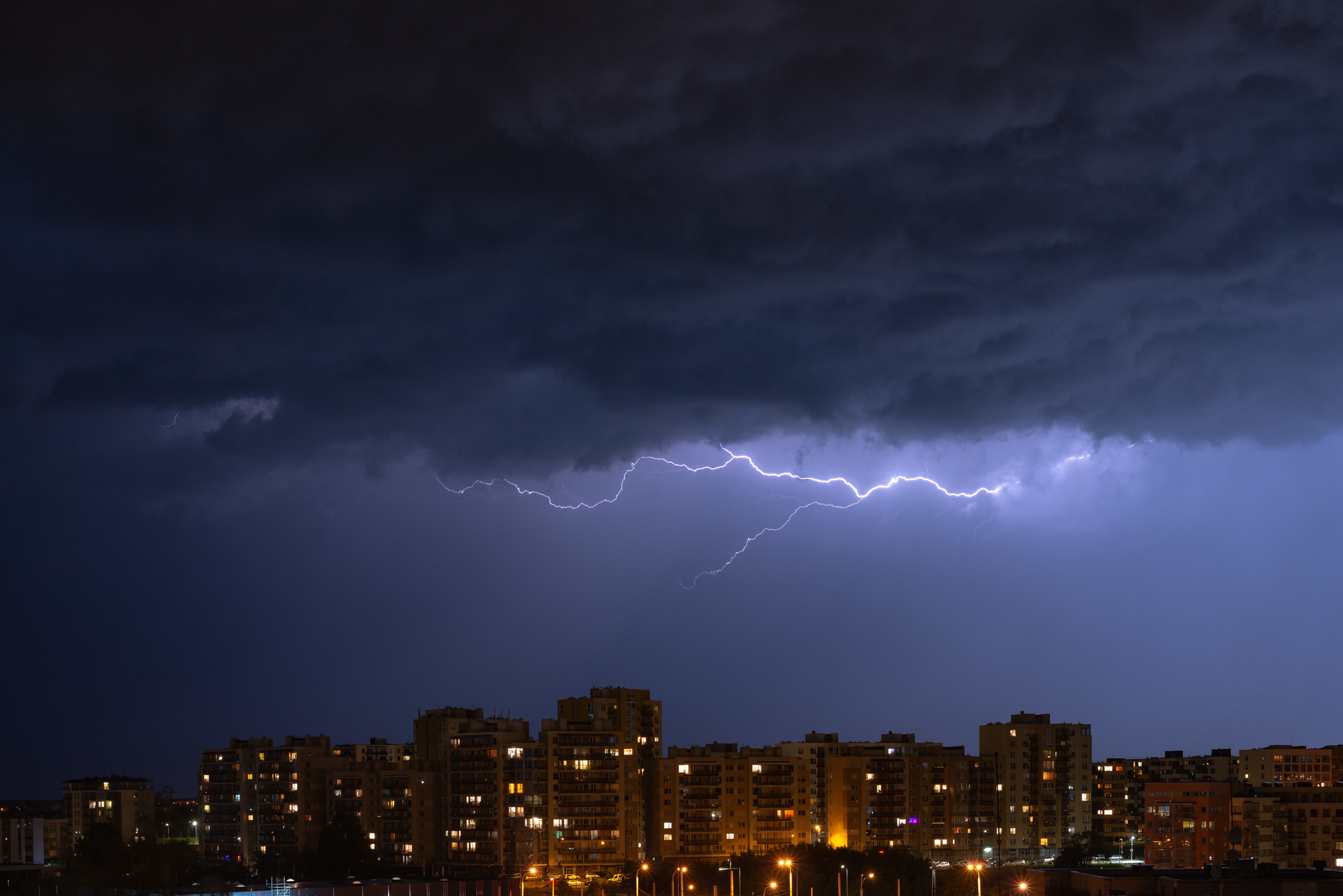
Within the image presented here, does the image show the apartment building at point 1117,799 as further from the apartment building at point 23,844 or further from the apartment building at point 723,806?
the apartment building at point 23,844

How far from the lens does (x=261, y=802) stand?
412ft

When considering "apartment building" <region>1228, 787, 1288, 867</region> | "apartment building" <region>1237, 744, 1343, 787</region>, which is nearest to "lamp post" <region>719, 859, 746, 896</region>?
"apartment building" <region>1228, 787, 1288, 867</region>

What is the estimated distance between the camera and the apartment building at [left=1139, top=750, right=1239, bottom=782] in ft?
490

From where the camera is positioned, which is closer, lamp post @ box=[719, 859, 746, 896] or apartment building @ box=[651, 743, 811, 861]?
lamp post @ box=[719, 859, 746, 896]

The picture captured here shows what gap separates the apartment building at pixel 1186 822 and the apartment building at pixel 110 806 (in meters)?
91.0

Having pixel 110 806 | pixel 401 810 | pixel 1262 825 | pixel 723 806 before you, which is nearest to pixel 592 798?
pixel 723 806

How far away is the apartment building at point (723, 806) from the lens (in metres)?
115

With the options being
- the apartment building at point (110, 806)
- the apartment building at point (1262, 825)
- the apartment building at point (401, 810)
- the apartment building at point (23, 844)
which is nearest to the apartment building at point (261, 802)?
the apartment building at point (401, 810)

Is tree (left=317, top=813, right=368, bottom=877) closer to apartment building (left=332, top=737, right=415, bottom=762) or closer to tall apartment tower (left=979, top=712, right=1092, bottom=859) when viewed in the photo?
apartment building (left=332, top=737, right=415, bottom=762)

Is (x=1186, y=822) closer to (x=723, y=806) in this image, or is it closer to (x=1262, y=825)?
(x=1262, y=825)

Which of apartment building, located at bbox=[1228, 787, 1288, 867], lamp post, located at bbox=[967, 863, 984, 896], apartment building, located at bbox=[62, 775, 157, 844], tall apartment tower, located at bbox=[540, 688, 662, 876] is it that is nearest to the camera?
lamp post, located at bbox=[967, 863, 984, 896]

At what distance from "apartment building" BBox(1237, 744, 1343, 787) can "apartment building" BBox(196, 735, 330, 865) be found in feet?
246

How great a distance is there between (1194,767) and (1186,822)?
55919mm

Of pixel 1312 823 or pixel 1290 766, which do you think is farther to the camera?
pixel 1290 766
